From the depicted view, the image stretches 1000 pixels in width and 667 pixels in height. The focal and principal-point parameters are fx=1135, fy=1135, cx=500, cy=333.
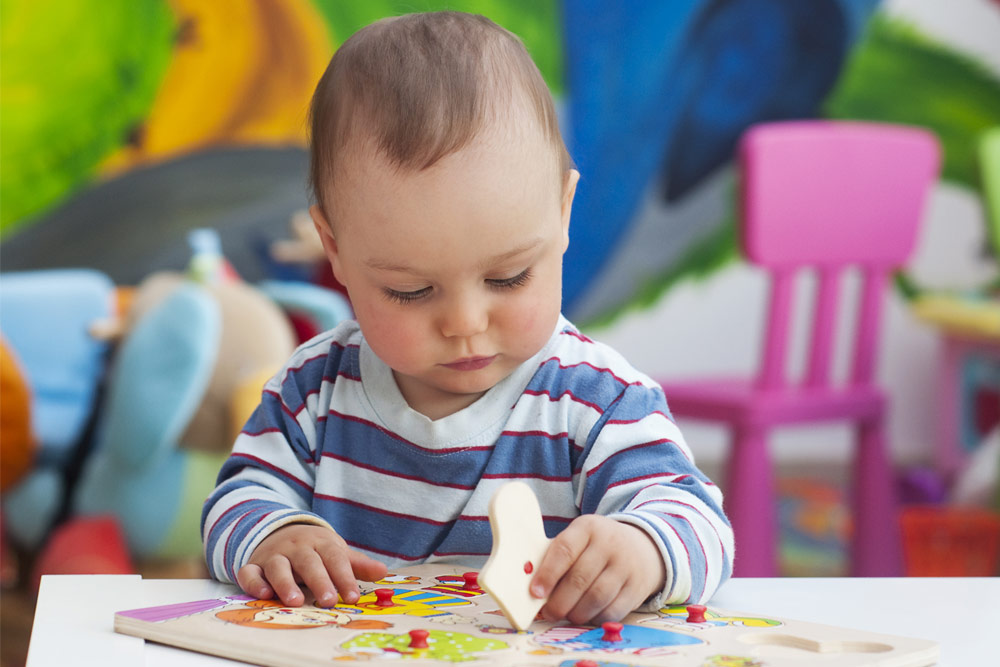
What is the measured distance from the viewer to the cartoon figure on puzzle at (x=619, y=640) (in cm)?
41

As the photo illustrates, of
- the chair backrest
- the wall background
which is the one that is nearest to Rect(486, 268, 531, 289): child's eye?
the chair backrest

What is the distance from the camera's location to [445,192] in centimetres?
52

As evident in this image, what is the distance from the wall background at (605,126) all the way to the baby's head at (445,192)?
170 cm

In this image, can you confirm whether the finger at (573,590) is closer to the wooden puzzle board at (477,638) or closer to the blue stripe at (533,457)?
the wooden puzzle board at (477,638)

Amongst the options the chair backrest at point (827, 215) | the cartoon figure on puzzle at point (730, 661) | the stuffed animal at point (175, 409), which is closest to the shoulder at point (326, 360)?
the cartoon figure on puzzle at point (730, 661)

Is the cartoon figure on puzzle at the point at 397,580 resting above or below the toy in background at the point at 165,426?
below

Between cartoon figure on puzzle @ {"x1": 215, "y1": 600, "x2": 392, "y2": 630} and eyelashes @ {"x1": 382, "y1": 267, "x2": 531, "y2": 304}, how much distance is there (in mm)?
153

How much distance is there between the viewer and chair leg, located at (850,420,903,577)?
164 cm

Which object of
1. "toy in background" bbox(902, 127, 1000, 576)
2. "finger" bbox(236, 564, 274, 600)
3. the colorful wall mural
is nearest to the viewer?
"finger" bbox(236, 564, 274, 600)

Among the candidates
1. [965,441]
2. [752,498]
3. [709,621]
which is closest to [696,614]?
[709,621]

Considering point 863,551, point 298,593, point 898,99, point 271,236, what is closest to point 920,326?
point 898,99

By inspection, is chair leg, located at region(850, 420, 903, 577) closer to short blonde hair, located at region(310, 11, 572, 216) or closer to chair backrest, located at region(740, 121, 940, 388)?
chair backrest, located at region(740, 121, 940, 388)

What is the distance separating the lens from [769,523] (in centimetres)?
153

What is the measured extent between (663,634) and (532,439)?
7.3 inches
